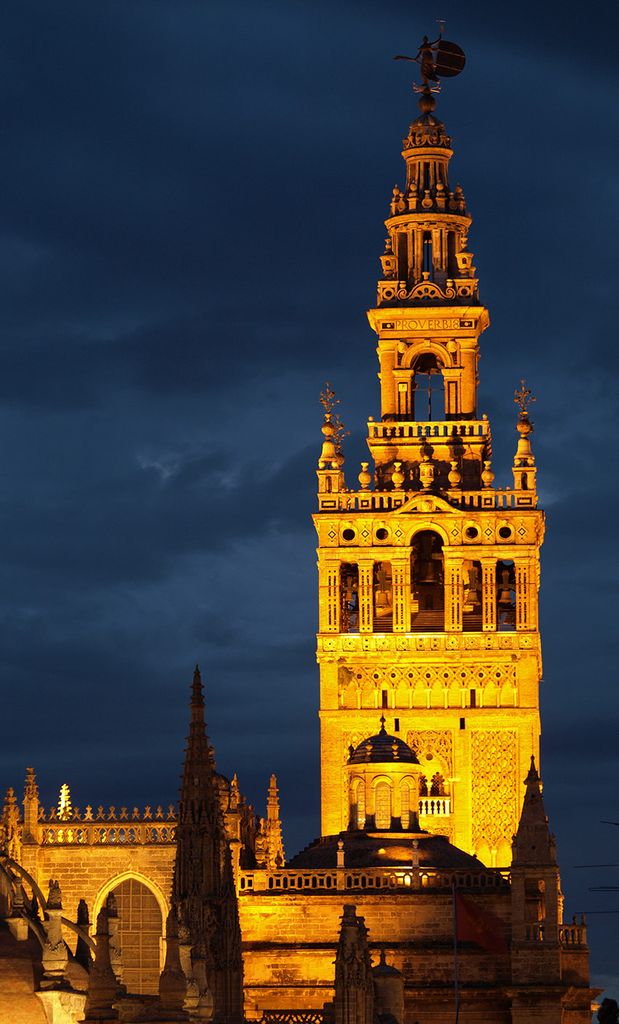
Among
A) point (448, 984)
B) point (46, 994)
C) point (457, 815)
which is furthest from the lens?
point (457, 815)

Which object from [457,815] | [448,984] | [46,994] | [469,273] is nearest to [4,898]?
[46,994]

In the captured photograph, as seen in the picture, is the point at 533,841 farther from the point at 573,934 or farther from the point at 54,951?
the point at 54,951

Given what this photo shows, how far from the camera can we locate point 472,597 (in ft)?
462

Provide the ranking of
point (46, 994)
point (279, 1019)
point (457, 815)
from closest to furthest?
1. point (46, 994)
2. point (279, 1019)
3. point (457, 815)

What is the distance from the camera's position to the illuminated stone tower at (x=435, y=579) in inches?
5389

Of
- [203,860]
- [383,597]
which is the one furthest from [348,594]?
[203,860]

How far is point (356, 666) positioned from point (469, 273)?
16.5 m

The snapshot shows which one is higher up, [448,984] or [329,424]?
[329,424]

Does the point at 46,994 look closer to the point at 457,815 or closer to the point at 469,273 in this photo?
the point at 457,815

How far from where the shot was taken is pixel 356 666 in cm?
13900

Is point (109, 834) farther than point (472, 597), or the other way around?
point (472, 597)

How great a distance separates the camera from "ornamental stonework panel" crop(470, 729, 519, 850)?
13600 cm

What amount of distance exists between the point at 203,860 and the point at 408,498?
36708 mm

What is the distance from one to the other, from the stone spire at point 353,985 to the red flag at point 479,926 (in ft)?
43.4
